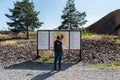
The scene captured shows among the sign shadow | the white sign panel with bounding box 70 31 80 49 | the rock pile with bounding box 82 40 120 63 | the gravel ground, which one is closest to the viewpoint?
the gravel ground

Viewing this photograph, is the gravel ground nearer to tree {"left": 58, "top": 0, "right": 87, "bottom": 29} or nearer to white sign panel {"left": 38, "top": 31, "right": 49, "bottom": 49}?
white sign panel {"left": 38, "top": 31, "right": 49, "bottom": 49}

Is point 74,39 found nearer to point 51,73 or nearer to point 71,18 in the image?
point 51,73

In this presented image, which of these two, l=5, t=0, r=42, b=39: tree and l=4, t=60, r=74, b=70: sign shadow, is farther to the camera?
l=5, t=0, r=42, b=39: tree

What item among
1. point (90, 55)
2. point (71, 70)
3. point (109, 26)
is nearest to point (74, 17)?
point (109, 26)

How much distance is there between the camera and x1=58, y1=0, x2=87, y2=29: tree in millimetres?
66438

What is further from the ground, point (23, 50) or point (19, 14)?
point (19, 14)

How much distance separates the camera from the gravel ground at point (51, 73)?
16281 mm

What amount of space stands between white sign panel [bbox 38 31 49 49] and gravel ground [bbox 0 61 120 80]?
288 centimetres

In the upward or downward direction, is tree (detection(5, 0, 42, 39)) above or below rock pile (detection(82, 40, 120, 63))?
above

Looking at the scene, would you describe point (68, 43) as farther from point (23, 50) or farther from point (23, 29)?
point (23, 29)

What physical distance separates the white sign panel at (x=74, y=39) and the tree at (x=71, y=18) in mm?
42962

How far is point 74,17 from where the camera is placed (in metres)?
67.1

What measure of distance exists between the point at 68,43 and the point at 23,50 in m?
4.38

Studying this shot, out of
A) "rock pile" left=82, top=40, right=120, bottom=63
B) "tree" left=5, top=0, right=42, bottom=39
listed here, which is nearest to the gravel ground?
"rock pile" left=82, top=40, right=120, bottom=63
